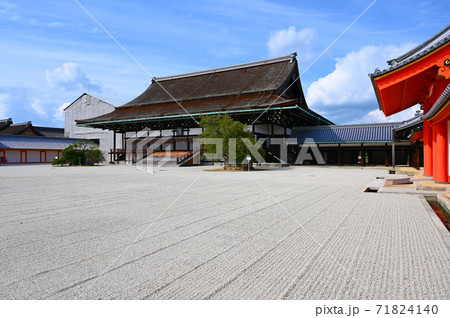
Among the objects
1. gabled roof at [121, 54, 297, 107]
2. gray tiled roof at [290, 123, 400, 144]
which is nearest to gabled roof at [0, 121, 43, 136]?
gabled roof at [121, 54, 297, 107]

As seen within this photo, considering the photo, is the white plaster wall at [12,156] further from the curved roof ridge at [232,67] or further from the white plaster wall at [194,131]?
the white plaster wall at [194,131]

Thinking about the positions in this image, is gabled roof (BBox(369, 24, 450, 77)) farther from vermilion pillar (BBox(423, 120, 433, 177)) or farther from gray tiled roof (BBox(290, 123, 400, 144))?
gray tiled roof (BBox(290, 123, 400, 144))

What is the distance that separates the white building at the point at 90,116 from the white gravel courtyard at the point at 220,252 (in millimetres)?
37669

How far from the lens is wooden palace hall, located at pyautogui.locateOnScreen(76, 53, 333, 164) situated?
26.9 metres

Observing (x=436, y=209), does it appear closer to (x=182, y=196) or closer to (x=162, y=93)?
(x=182, y=196)

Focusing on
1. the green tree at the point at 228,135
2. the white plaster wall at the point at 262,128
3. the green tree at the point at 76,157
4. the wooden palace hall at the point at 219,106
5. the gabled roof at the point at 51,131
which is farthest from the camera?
the gabled roof at the point at 51,131

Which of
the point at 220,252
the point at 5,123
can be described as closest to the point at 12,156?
the point at 5,123

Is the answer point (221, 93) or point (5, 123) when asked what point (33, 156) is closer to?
point (5, 123)

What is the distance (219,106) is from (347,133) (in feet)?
38.0

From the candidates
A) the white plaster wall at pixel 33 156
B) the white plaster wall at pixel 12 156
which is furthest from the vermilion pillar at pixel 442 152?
the white plaster wall at pixel 33 156

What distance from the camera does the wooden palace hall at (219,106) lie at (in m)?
26.9

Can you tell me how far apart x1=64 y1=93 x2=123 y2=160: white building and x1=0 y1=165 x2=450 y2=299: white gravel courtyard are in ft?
124

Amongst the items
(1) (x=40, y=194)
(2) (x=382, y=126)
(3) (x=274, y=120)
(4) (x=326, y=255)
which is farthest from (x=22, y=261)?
(2) (x=382, y=126)

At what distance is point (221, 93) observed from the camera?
104 feet
